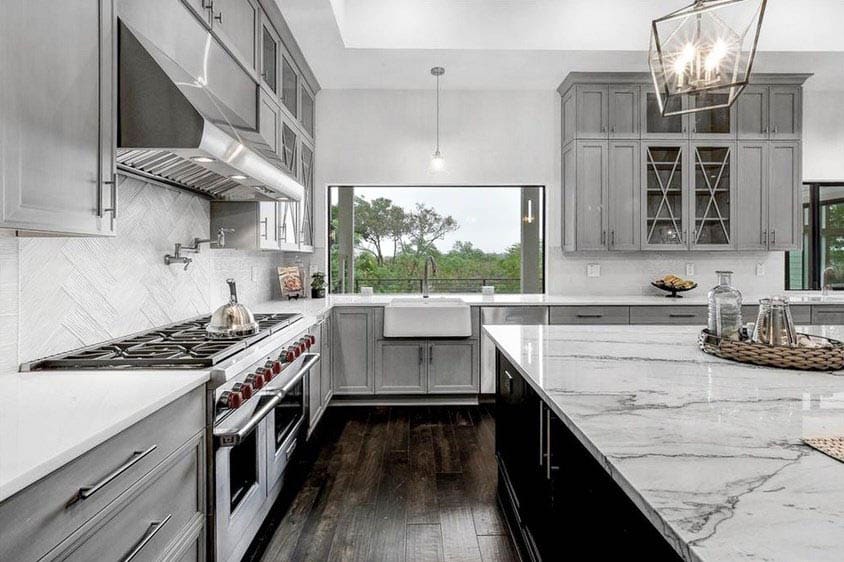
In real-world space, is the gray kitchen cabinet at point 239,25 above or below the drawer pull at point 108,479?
above

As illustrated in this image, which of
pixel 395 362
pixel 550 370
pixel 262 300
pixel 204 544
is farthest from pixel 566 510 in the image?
pixel 262 300

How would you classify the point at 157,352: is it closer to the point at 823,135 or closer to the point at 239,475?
the point at 239,475

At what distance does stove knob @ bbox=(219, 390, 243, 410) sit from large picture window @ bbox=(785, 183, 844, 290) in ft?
16.6

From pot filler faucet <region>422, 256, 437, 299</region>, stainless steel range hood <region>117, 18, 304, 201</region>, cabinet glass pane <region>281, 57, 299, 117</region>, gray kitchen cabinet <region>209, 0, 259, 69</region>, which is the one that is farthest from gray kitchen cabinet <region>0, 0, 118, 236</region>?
pot filler faucet <region>422, 256, 437, 299</region>

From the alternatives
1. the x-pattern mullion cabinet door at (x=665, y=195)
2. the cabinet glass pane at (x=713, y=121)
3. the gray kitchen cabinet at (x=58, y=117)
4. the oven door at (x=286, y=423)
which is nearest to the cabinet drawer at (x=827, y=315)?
the x-pattern mullion cabinet door at (x=665, y=195)

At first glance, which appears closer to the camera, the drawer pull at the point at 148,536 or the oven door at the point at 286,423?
the drawer pull at the point at 148,536

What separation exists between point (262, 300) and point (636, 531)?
354 centimetres

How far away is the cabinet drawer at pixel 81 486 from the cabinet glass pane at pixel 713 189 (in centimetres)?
433

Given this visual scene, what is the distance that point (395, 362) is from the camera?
4.17 m

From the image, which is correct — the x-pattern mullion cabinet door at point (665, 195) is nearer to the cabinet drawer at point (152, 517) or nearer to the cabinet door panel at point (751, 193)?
the cabinet door panel at point (751, 193)

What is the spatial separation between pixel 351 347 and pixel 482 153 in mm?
2104

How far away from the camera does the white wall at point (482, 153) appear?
15.8 feet

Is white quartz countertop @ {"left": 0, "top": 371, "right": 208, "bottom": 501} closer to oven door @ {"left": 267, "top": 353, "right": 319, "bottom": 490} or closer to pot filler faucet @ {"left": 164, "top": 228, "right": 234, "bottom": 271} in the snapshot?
oven door @ {"left": 267, "top": 353, "right": 319, "bottom": 490}

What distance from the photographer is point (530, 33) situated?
3.95 metres
